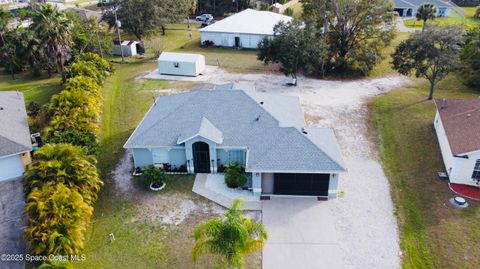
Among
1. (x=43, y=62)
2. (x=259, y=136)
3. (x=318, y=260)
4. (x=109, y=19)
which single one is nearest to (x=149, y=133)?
(x=259, y=136)

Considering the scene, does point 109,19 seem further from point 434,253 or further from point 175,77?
point 434,253

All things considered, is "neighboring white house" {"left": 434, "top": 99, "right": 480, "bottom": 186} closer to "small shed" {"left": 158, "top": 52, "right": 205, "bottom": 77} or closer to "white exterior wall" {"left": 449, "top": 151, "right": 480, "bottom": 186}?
"white exterior wall" {"left": 449, "top": 151, "right": 480, "bottom": 186}

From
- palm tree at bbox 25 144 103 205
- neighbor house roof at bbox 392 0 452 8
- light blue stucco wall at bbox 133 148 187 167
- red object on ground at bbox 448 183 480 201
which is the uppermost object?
neighbor house roof at bbox 392 0 452 8

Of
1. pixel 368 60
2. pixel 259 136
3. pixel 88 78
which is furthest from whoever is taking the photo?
pixel 368 60

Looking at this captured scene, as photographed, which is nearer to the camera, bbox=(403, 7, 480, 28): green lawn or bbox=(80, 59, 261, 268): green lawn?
bbox=(80, 59, 261, 268): green lawn

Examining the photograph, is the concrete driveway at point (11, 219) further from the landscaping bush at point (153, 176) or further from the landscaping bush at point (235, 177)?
the landscaping bush at point (235, 177)

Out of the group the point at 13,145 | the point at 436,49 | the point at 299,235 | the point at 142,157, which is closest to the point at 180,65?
the point at 142,157

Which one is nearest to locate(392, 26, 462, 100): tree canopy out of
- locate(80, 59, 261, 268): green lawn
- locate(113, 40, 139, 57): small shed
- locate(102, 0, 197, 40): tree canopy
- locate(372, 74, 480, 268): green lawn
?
locate(372, 74, 480, 268): green lawn
